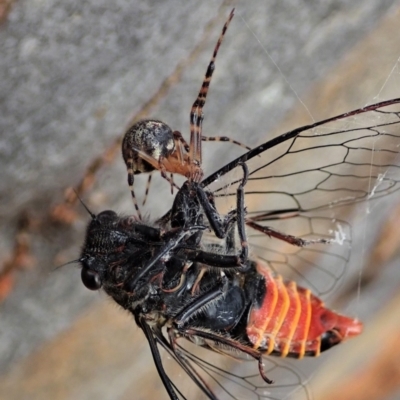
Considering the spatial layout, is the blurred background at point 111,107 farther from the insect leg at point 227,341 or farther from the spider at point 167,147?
the insect leg at point 227,341

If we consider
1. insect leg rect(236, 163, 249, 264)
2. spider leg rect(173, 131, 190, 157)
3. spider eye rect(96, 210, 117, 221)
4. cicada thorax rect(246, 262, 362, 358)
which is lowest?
cicada thorax rect(246, 262, 362, 358)

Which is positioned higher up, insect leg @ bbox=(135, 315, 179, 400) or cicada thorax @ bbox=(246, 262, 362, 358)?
insect leg @ bbox=(135, 315, 179, 400)

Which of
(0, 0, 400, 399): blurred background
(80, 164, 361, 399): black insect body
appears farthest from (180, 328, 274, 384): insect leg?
(0, 0, 400, 399): blurred background

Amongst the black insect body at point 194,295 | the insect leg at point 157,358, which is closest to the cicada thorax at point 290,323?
the black insect body at point 194,295

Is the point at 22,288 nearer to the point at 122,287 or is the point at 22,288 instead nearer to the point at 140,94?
the point at 122,287

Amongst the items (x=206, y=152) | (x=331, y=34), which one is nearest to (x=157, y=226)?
(x=206, y=152)

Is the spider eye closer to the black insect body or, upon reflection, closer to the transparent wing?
the black insect body
